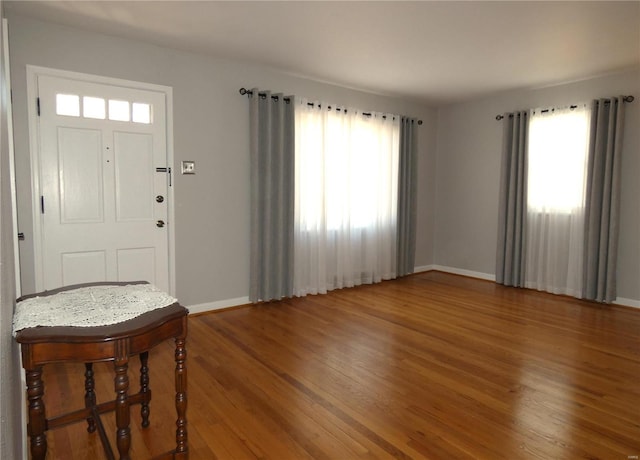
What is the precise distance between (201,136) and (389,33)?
2.05 meters

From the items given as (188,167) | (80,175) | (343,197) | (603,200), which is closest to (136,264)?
(80,175)

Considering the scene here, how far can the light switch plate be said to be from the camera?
4.05 meters

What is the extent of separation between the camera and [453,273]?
6441 mm

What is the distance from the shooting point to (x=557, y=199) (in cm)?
505

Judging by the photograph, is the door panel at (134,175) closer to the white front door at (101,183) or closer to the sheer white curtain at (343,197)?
the white front door at (101,183)

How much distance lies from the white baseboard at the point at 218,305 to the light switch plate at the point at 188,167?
1.36 metres

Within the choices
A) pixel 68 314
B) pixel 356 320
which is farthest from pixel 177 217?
pixel 68 314

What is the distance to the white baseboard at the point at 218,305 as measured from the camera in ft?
13.8

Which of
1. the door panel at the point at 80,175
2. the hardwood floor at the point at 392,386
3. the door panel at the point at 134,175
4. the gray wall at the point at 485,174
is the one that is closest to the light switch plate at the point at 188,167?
the door panel at the point at 134,175

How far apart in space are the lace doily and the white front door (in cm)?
182

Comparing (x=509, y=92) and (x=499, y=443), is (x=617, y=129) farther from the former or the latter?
(x=499, y=443)

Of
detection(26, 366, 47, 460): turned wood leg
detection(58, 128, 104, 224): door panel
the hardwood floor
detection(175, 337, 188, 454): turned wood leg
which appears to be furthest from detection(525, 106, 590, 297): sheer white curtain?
detection(26, 366, 47, 460): turned wood leg

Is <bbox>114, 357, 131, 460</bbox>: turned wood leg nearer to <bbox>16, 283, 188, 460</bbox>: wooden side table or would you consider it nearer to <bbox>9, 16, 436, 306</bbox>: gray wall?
<bbox>16, 283, 188, 460</bbox>: wooden side table

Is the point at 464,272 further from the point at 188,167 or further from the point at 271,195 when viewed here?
the point at 188,167
